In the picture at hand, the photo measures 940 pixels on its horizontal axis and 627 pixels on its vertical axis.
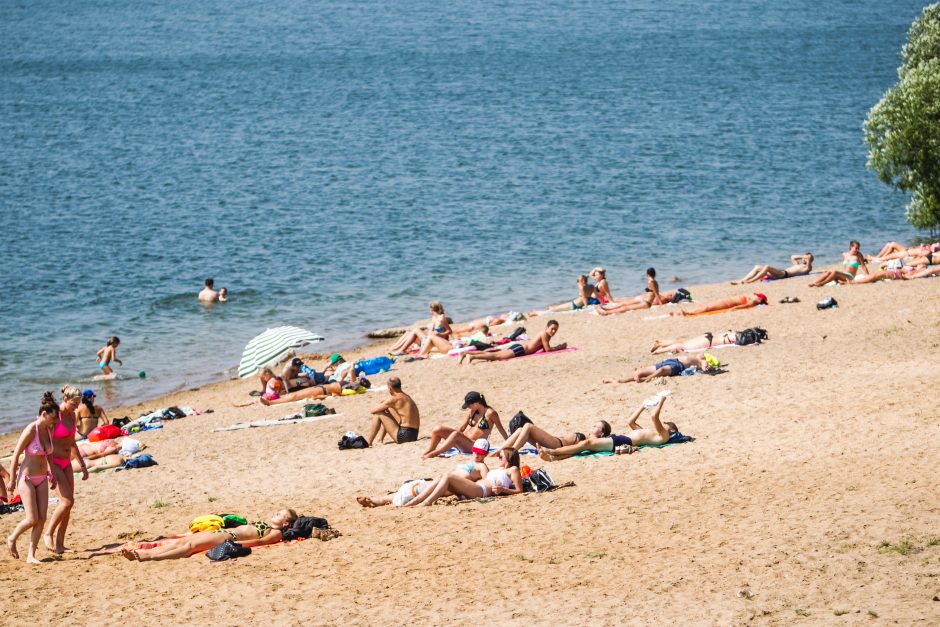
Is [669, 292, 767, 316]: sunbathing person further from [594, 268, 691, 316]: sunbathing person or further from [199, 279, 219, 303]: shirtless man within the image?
[199, 279, 219, 303]: shirtless man

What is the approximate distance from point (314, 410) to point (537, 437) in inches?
213

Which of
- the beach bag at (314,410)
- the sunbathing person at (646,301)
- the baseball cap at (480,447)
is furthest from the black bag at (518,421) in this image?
the sunbathing person at (646,301)

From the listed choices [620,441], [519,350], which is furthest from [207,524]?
[519,350]

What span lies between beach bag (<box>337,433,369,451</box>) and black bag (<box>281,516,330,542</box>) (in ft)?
13.3

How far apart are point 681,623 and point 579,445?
552cm

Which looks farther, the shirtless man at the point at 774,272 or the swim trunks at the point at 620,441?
the shirtless man at the point at 774,272

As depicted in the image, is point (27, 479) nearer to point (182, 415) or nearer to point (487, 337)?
point (182, 415)

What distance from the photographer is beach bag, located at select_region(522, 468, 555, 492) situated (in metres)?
13.1

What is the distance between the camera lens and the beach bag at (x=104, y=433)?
1795 cm

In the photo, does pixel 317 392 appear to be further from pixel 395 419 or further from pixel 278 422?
pixel 395 419

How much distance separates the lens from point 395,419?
1642 centimetres

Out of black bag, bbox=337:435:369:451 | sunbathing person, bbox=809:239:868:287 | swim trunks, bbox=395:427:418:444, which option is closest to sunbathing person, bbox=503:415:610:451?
swim trunks, bbox=395:427:418:444

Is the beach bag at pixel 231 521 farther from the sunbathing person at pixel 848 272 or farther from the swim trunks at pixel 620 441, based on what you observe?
the sunbathing person at pixel 848 272

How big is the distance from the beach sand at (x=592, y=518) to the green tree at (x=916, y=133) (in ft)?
39.5
